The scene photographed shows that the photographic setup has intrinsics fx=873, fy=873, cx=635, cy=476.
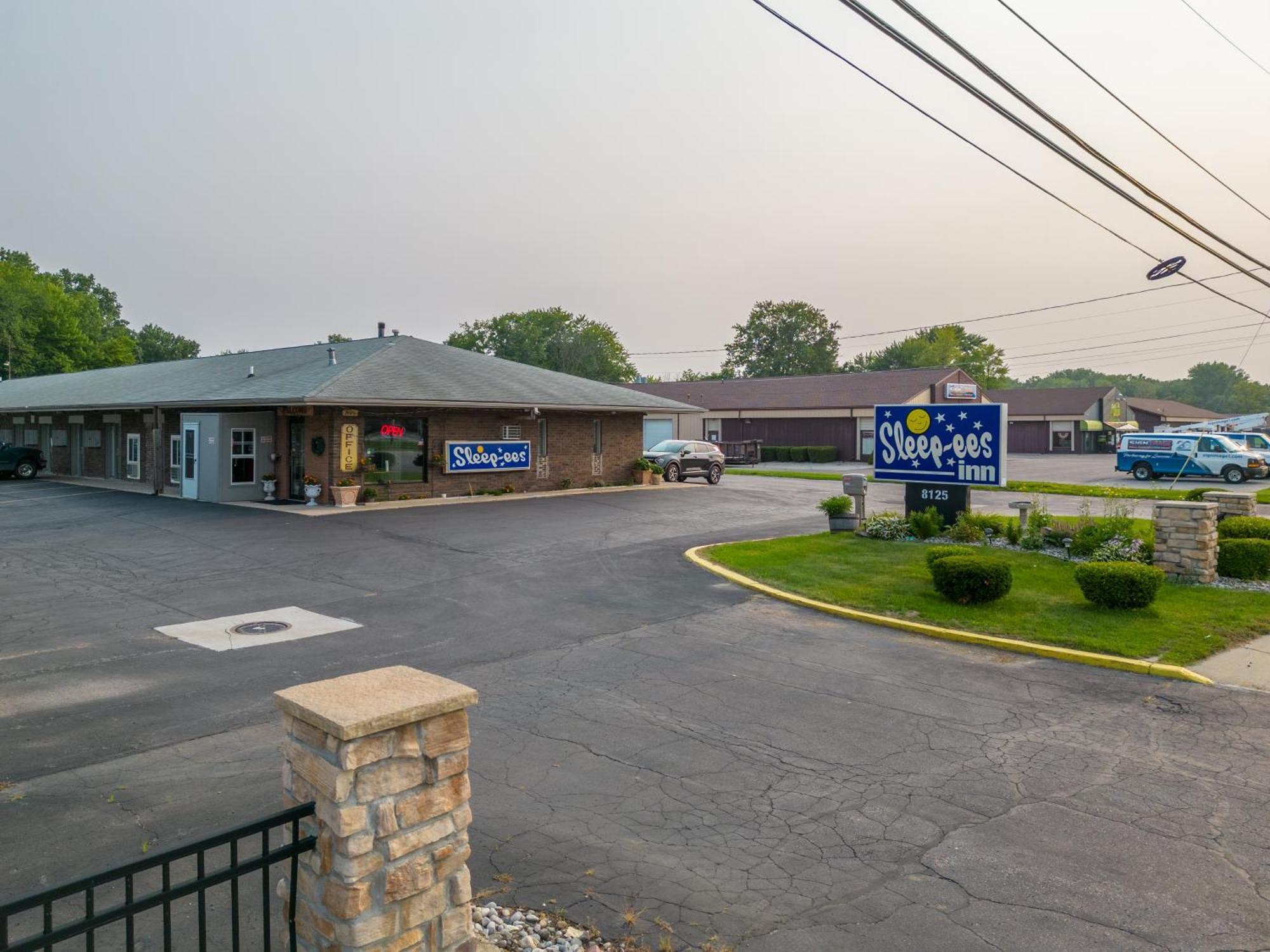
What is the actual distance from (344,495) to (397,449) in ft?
7.70

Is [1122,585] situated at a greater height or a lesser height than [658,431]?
lesser

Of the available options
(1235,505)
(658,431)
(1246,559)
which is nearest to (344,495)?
(1246,559)

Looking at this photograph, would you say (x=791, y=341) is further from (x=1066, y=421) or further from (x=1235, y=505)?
(x=1235, y=505)

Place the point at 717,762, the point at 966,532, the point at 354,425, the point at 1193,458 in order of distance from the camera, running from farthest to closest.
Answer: the point at 1193,458
the point at 354,425
the point at 966,532
the point at 717,762

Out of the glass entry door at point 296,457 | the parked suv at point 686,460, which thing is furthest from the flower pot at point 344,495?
the parked suv at point 686,460

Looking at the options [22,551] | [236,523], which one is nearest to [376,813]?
[22,551]

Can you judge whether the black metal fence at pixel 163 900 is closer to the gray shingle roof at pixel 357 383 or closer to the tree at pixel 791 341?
the gray shingle roof at pixel 357 383

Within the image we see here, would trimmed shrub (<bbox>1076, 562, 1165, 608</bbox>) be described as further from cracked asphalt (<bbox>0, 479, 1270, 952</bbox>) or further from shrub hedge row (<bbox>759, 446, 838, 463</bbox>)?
shrub hedge row (<bbox>759, 446, 838, 463</bbox>)

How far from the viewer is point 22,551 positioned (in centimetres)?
1686

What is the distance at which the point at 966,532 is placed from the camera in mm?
17094

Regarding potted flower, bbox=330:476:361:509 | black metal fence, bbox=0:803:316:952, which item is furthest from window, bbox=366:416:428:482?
black metal fence, bbox=0:803:316:952

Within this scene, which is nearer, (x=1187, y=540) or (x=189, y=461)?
(x=1187, y=540)

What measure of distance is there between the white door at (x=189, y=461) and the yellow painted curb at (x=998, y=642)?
1944cm

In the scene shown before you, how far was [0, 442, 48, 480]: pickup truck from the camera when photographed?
112ft
